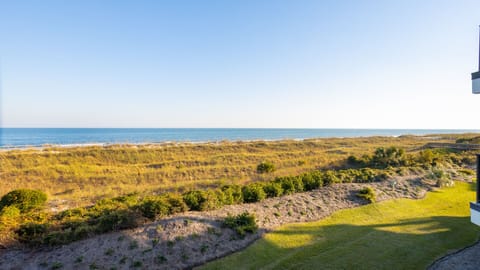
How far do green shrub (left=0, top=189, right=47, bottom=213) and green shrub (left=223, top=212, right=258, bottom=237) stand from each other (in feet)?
24.1

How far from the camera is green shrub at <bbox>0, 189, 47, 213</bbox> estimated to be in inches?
306

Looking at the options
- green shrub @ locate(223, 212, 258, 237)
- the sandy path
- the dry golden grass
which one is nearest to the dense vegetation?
green shrub @ locate(223, 212, 258, 237)

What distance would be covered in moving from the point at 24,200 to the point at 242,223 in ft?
26.3

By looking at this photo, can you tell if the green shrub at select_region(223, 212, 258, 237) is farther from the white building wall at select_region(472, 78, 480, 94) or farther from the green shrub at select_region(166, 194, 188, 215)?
the white building wall at select_region(472, 78, 480, 94)

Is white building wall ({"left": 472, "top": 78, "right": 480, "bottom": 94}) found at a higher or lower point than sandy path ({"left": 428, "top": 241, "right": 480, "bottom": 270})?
higher

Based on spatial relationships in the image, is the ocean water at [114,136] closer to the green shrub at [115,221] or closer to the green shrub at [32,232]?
the green shrub at [32,232]

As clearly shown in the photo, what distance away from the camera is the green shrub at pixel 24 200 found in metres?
7.77

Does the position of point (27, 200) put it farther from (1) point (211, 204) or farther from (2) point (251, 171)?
(2) point (251, 171)

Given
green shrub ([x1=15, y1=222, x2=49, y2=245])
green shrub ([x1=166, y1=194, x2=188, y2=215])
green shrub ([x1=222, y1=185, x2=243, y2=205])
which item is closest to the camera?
green shrub ([x1=15, y1=222, x2=49, y2=245])

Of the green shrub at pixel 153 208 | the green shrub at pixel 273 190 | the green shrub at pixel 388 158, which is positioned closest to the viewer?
the green shrub at pixel 153 208

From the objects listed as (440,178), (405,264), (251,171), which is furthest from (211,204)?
(440,178)

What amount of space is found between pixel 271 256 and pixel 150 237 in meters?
2.92

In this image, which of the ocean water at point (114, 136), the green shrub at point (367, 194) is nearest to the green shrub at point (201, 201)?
the green shrub at point (367, 194)

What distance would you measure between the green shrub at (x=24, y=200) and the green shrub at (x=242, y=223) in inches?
289
